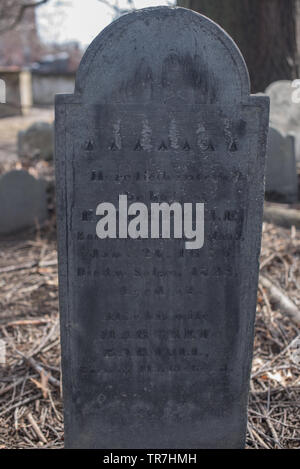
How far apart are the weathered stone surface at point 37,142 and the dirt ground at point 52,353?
3493mm

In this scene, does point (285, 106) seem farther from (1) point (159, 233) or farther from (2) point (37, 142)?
(1) point (159, 233)

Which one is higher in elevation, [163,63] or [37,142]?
[163,63]

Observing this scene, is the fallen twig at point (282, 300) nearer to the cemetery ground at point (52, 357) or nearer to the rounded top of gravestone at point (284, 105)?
the cemetery ground at point (52, 357)

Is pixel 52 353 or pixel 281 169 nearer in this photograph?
pixel 52 353

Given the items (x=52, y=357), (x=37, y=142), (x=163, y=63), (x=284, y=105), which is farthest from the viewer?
(x=37, y=142)

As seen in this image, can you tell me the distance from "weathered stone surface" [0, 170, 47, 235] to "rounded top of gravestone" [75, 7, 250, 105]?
145 inches

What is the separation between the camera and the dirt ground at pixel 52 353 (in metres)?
2.79

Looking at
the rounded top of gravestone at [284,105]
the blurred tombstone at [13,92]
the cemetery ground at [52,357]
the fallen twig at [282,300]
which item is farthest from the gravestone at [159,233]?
the blurred tombstone at [13,92]

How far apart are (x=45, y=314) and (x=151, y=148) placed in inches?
87.8

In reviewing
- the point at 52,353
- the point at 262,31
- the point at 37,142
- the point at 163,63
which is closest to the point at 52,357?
the point at 52,353

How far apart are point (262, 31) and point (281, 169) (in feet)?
6.31

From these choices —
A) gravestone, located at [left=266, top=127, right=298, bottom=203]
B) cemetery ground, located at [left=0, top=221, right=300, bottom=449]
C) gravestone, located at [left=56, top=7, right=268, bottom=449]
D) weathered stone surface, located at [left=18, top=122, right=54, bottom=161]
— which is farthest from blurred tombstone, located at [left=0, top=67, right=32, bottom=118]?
gravestone, located at [left=56, top=7, right=268, bottom=449]

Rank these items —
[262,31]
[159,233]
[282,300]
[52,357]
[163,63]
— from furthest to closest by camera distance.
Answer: [262,31]
[282,300]
[52,357]
[159,233]
[163,63]

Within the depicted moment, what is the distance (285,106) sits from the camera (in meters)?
7.37
